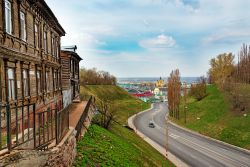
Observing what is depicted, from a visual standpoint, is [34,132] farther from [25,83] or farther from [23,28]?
[23,28]

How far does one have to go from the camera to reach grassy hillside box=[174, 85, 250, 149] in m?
47.5

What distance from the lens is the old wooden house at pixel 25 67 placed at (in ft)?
36.9

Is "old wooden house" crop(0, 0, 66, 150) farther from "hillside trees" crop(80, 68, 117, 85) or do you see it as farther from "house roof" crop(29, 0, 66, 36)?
"hillside trees" crop(80, 68, 117, 85)

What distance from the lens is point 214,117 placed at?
5972cm

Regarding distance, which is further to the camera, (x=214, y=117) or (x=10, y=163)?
(x=214, y=117)

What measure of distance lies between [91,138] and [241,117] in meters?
40.0

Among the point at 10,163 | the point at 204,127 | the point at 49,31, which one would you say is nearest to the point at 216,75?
the point at 204,127

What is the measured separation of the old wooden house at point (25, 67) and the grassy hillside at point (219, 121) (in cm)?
3395

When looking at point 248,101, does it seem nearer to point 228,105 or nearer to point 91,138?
point 228,105

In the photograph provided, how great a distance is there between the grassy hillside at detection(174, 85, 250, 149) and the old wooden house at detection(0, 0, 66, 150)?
33953 millimetres

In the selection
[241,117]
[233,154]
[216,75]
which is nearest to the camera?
[233,154]

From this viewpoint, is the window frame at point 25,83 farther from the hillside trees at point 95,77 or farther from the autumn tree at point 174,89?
the hillside trees at point 95,77

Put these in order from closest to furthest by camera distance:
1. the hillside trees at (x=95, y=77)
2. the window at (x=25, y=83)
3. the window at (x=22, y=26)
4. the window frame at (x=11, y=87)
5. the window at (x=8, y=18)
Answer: the window at (x=8, y=18), the window frame at (x=11, y=87), the window at (x=22, y=26), the window at (x=25, y=83), the hillside trees at (x=95, y=77)

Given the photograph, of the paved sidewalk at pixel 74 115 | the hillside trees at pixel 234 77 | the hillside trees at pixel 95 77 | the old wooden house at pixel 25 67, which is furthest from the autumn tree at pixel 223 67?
the old wooden house at pixel 25 67
